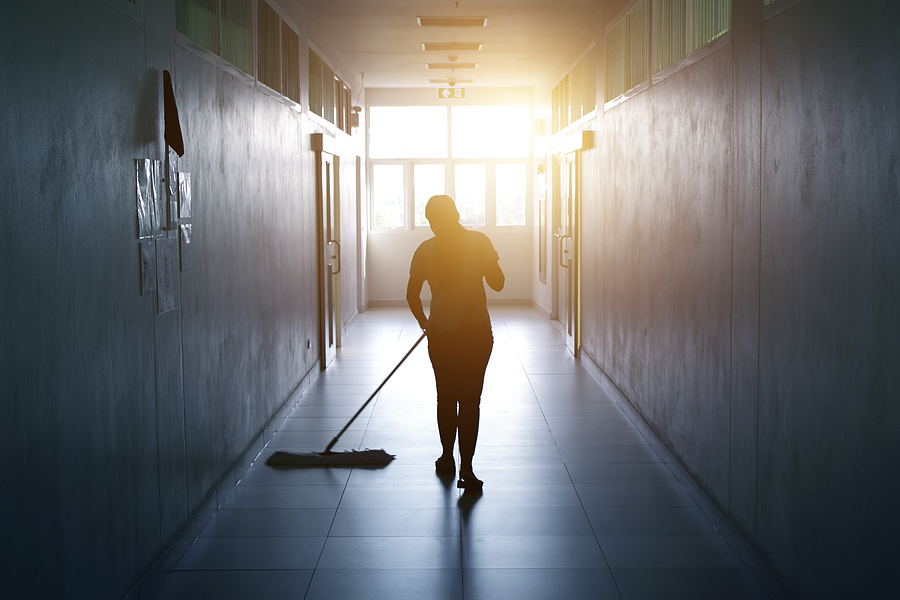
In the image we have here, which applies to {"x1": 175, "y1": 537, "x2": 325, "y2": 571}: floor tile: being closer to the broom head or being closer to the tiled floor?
the tiled floor

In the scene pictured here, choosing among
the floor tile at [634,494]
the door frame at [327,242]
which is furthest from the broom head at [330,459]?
the door frame at [327,242]

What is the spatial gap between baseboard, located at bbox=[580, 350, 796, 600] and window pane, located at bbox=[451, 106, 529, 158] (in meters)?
7.54

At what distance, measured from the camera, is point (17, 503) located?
2.16 m

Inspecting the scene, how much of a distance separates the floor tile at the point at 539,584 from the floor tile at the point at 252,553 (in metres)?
0.69

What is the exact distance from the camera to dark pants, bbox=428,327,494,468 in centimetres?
435

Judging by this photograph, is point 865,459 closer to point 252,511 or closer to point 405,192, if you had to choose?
point 252,511

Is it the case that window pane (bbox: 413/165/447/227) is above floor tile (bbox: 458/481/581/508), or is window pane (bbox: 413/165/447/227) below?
above

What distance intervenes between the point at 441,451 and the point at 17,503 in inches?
126

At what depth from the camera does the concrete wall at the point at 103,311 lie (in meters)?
2.19

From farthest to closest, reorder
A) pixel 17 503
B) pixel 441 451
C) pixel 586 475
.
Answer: pixel 441 451 < pixel 586 475 < pixel 17 503

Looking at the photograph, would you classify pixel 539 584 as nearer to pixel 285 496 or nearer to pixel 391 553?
pixel 391 553

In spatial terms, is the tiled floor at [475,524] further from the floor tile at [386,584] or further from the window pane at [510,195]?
the window pane at [510,195]

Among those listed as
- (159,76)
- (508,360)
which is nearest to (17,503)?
(159,76)

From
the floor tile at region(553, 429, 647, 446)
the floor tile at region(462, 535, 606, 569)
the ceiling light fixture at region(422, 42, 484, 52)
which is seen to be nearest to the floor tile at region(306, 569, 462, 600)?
the floor tile at region(462, 535, 606, 569)
